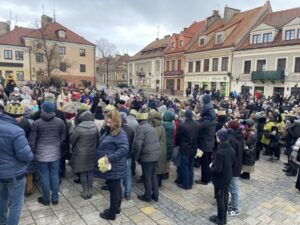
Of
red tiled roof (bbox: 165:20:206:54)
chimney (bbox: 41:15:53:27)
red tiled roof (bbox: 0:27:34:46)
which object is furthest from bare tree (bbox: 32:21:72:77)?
red tiled roof (bbox: 165:20:206:54)

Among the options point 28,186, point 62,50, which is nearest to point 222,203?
point 28,186

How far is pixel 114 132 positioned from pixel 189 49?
34507mm

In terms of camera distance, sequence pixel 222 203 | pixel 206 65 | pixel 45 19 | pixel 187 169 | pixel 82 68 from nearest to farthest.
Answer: pixel 222 203 < pixel 187 169 < pixel 206 65 < pixel 82 68 < pixel 45 19

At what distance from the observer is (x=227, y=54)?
29891 mm

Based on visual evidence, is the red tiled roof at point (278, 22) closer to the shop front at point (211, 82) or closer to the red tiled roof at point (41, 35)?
the shop front at point (211, 82)

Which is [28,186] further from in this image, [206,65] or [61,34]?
[61,34]

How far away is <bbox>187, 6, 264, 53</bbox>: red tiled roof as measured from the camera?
97.0ft

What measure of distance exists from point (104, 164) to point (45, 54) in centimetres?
3489

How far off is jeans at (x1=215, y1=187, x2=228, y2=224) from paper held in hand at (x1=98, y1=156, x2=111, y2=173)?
6.25ft

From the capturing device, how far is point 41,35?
1468 inches

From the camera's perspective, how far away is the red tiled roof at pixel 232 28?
97.0 feet

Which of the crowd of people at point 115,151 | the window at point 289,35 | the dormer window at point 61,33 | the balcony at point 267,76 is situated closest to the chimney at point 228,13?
the window at point 289,35

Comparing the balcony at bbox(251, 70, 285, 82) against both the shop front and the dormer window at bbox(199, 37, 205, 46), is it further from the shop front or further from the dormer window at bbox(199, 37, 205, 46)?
the dormer window at bbox(199, 37, 205, 46)

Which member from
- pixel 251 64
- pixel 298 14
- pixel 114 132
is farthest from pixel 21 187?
pixel 298 14
